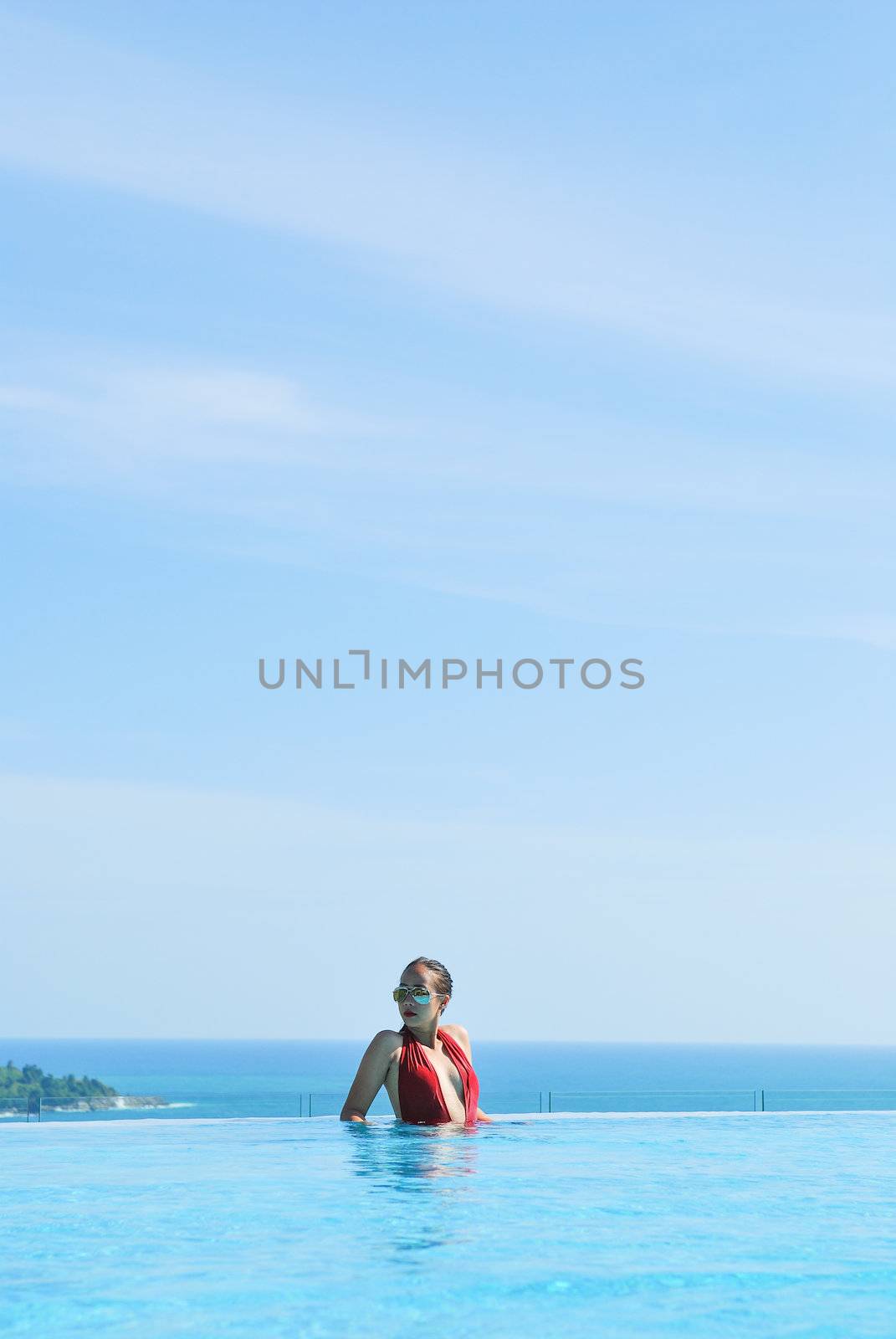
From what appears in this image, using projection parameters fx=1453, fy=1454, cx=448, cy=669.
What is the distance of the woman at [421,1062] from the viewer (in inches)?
424

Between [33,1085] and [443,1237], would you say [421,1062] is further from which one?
[33,1085]

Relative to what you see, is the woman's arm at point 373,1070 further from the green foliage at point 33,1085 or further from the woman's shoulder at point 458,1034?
the green foliage at point 33,1085

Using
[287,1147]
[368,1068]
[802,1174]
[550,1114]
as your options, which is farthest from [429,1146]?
[550,1114]

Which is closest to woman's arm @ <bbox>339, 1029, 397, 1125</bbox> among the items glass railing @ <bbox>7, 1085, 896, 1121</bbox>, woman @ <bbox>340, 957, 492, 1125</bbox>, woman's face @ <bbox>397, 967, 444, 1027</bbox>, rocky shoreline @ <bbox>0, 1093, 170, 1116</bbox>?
woman @ <bbox>340, 957, 492, 1125</bbox>

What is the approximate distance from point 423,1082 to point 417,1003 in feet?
2.19

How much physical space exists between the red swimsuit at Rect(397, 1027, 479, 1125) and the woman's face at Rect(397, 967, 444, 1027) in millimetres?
167

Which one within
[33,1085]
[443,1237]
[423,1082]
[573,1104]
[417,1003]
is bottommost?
[33,1085]

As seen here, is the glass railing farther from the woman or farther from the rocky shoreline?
the woman

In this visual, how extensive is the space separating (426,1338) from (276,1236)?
92.9 inches

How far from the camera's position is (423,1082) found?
1092 centimetres

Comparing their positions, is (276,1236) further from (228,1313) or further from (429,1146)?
(429,1146)

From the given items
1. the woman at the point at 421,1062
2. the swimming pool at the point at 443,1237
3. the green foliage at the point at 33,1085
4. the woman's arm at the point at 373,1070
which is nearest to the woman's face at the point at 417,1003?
the woman at the point at 421,1062

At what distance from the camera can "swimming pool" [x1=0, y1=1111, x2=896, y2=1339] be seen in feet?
20.0

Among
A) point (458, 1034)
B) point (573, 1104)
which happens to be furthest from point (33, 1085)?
point (458, 1034)
